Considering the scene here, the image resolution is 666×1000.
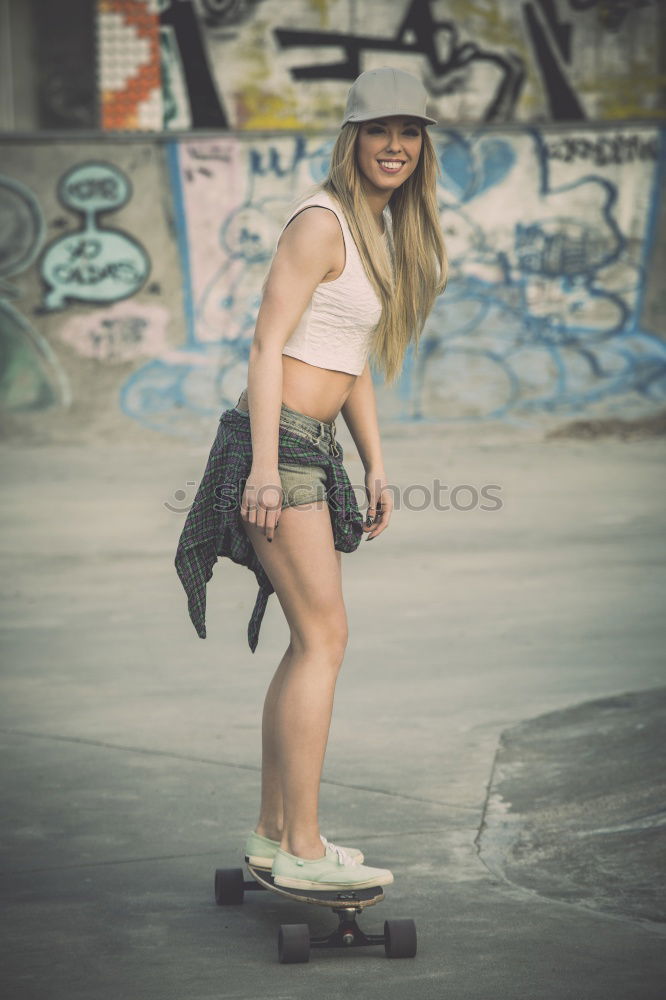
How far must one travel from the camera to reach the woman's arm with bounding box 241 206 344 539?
10.5ft

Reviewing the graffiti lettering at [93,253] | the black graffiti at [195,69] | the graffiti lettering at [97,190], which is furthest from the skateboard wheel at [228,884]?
the black graffiti at [195,69]

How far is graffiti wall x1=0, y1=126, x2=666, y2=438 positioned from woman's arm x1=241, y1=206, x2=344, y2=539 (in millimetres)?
10246

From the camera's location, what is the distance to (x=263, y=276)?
1350 centimetres

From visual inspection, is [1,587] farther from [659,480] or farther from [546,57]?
[546,57]

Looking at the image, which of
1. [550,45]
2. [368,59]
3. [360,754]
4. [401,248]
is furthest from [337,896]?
[550,45]

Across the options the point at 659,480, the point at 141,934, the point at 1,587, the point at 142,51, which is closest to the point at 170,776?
the point at 141,934

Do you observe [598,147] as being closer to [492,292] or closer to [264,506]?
[492,292]

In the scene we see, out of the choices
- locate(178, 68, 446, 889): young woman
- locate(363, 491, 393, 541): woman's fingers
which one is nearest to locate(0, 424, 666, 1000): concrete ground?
locate(178, 68, 446, 889): young woman

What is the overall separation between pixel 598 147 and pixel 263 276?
3.55 meters

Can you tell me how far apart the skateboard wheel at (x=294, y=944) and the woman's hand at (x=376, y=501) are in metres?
1.08

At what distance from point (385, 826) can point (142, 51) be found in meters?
11.3

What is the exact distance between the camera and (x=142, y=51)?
1370 cm

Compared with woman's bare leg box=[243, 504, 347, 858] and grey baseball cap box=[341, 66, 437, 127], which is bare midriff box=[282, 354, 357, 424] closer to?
woman's bare leg box=[243, 504, 347, 858]

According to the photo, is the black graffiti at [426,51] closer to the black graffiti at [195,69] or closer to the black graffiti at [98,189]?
the black graffiti at [195,69]
